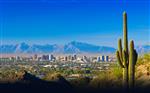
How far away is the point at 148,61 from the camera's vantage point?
48.9 metres

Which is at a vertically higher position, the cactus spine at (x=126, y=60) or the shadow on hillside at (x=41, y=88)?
the cactus spine at (x=126, y=60)

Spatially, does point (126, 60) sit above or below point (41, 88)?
above

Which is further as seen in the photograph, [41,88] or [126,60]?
[41,88]

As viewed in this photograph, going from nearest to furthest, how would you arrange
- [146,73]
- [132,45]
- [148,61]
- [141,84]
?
[132,45] → [141,84] → [146,73] → [148,61]

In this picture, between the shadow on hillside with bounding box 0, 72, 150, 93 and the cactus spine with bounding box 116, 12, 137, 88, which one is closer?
the cactus spine with bounding box 116, 12, 137, 88

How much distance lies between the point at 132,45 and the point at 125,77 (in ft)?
9.82

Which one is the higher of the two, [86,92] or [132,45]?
[132,45]

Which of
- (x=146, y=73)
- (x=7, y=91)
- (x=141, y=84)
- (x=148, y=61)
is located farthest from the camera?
(x=148, y=61)

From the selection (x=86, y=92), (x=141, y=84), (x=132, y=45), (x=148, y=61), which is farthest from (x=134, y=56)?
(x=148, y=61)

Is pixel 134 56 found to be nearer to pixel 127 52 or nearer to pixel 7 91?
pixel 127 52

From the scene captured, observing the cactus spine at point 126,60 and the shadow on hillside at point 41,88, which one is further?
the shadow on hillside at point 41,88

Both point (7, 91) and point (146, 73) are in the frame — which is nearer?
point (7, 91)

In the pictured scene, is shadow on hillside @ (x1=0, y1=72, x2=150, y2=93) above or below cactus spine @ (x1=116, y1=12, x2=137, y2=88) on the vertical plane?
below

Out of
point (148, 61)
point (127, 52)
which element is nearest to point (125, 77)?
point (127, 52)
